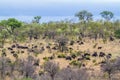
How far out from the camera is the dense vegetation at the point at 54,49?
3150cm

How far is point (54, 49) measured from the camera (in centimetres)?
5009

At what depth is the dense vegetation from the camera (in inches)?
1240

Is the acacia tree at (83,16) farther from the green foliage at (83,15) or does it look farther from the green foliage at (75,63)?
the green foliage at (75,63)

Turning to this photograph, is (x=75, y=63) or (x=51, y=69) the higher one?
(x=51, y=69)

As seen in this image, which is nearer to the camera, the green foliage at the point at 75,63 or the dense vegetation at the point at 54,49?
the dense vegetation at the point at 54,49

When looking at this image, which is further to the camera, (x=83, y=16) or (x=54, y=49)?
(x=83, y=16)

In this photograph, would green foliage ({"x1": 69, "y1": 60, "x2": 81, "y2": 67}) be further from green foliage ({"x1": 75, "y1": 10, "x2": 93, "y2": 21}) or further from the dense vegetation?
green foliage ({"x1": 75, "y1": 10, "x2": 93, "y2": 21})

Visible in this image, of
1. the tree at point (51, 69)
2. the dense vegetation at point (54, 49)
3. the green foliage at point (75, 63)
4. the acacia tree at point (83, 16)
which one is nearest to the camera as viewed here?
the tree at point (51, 69)

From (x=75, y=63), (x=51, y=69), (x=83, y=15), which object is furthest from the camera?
(x=83, y=15)

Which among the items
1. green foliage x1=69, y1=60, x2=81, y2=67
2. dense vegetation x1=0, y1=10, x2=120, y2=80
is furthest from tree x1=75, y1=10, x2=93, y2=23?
green foliage x1=69, y1=60, x2=81, y2=67

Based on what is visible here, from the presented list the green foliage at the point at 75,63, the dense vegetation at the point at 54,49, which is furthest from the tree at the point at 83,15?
the green foliage at the point at 75,63

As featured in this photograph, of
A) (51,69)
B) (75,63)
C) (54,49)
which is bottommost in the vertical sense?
(75,63)

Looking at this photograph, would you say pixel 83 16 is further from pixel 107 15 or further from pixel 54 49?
pixel 54 49

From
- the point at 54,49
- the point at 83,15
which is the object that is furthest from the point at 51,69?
the point at 83,15
